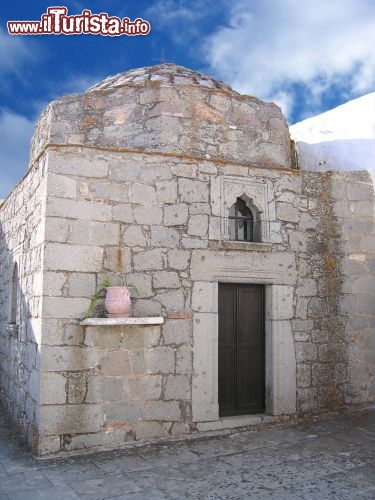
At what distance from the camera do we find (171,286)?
5.62 meters

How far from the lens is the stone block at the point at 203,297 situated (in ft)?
18.7

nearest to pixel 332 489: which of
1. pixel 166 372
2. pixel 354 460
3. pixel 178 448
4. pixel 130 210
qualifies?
pixel 354 460

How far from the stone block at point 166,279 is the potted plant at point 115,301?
16.0 inches

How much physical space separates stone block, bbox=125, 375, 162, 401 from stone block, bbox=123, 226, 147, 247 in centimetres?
148

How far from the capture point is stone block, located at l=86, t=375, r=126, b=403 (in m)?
5.16

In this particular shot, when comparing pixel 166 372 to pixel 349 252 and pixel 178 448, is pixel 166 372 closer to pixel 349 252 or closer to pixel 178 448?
pixel 178 448

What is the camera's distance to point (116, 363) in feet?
17.3

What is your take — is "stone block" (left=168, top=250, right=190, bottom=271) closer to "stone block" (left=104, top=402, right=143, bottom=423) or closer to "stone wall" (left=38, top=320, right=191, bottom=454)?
"stone wall" (left=38, top=320, right=191, bottom=454)

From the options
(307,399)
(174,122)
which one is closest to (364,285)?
(307,399)

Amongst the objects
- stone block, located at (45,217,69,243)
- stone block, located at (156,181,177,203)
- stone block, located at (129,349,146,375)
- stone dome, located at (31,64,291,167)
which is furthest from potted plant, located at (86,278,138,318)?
stone dome, located at (31,64,291,167)

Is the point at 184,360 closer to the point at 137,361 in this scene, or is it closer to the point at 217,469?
the point at 137,361

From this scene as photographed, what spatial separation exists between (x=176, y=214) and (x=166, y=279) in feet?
2.57

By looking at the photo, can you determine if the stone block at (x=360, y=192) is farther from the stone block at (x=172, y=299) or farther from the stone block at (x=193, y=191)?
the stone block at (x=172, y=299)

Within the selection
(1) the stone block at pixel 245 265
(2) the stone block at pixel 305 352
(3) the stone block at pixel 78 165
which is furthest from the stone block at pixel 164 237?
(2) the stone block at pixel 305 352
